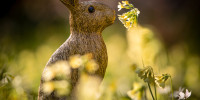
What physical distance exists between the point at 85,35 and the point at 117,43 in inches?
29.1

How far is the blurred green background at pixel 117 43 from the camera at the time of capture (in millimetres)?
674

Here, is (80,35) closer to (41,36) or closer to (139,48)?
(139,48)

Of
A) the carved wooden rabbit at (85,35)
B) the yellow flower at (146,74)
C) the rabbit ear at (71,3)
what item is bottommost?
the yellow flower at (146,74)

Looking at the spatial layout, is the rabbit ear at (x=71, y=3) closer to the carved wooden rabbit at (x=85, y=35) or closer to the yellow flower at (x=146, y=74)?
the carved wooden rabbit at (x=85, y=35)

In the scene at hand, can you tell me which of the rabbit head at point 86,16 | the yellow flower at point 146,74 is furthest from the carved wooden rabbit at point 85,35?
the yellow flower at point 146,74

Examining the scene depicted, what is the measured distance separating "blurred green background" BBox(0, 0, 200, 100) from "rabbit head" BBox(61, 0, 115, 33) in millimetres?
96

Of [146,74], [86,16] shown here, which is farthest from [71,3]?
[146,74]

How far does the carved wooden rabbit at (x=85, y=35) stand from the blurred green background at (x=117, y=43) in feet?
0.25

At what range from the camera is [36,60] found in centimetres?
149

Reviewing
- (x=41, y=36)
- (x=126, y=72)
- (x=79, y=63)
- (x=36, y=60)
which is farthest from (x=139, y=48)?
(x=41, y=36)

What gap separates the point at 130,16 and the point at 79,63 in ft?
0.62

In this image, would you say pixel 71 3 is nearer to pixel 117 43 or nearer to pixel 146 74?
pixel 146 74

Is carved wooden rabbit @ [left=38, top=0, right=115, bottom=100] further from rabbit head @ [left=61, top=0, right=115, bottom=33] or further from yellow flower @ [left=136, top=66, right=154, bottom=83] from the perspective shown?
yellow flower @ [left=136, top=66, right=154, bottom=83]

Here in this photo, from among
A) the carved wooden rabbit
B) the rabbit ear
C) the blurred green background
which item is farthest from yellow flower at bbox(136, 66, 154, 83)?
the rabbit ear
